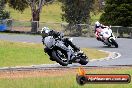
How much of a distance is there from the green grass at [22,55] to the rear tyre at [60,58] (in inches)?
129

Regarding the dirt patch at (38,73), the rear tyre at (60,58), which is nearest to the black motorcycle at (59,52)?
the rear tyre at (60,58)

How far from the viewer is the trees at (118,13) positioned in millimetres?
49156

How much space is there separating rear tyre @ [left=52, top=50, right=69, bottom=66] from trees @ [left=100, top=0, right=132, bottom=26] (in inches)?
1159

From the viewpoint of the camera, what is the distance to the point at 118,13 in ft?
163

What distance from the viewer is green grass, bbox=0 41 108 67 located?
23.9 meters

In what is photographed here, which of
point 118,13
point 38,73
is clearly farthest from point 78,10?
point 38,73

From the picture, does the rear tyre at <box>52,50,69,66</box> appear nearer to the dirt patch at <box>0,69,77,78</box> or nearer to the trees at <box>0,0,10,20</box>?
the dirt patch at <box>0,69,77,78</box>

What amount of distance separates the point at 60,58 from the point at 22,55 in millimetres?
6401

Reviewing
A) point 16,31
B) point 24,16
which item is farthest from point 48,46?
point 24,16

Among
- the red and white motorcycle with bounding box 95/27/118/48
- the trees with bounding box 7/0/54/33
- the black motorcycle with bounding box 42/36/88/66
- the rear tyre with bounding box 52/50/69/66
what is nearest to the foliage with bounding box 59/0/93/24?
the trees with bounding box 7/0/54/33

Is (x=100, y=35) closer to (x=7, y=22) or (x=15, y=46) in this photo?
(x=15, y=46)

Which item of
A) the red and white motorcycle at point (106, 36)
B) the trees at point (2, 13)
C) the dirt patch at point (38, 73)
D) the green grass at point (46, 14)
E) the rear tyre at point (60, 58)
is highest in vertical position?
the rear tyre at point (60, 58)

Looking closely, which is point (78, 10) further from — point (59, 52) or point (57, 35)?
point (57, 35)

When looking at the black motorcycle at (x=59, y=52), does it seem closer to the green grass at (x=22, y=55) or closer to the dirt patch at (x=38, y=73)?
the dirt patch at (x=38, y=73)
